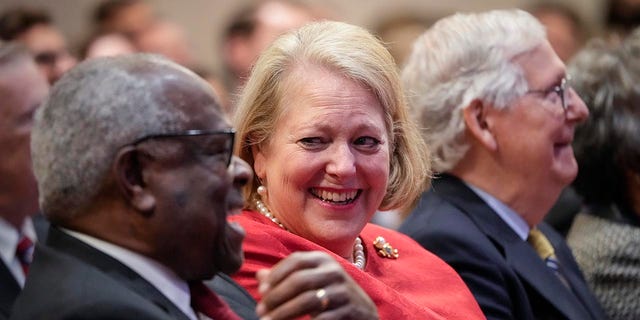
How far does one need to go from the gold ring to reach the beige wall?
444 cm

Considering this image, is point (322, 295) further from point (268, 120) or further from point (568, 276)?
point (568, 276)

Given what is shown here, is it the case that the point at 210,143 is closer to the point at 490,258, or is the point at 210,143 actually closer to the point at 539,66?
the point at 490,258

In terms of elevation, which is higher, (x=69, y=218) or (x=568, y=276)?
(x=69, y=218)

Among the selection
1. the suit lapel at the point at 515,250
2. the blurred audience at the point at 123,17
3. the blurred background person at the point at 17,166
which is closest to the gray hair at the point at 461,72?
the suit lapel at the point at 515,250

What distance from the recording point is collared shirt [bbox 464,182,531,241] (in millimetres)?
3336

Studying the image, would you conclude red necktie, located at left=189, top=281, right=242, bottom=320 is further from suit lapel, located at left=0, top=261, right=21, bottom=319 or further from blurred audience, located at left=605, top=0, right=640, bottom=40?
blurred audience, located at left=605, top=0, right=640, bottom=40

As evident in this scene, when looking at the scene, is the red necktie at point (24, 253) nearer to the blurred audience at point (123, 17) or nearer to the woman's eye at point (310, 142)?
the woman's eye at point (310, 142)

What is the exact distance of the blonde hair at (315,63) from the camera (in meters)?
2.67

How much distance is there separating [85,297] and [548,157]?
1879mm

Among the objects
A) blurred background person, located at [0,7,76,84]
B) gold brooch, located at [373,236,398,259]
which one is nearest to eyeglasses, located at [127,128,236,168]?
gold brooch, located at [373,236,398,259]

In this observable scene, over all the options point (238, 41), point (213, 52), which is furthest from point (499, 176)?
point (213, 52)

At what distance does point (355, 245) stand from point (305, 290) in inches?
34.9

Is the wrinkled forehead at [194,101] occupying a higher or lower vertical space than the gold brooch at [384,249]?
higher

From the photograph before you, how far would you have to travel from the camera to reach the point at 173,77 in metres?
1.94
